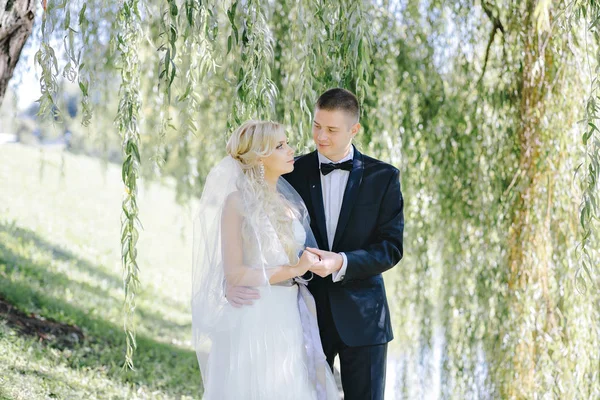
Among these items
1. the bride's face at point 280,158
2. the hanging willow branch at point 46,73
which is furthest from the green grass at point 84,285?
the hanging willow branch at point 46,73

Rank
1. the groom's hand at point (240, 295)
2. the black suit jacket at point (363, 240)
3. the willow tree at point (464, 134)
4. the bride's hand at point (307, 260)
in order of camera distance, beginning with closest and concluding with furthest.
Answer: the bride's hand at point (307, 260) < the groom's hand at point (240, 295) < the black suit jacket at point (363, 240) < the willow tree at point (464, 134)

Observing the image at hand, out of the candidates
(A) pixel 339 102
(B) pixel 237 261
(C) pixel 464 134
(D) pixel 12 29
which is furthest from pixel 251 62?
(C) pixel 464 134

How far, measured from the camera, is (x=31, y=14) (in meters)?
3.45

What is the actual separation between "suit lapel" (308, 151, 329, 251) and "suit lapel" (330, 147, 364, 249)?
0.15 feet

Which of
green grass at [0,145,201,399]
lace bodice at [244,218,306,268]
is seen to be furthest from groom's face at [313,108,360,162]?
green grass at [0,145,201,399]

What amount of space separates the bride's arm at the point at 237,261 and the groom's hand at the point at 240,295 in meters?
0.02

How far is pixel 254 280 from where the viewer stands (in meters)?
2.83

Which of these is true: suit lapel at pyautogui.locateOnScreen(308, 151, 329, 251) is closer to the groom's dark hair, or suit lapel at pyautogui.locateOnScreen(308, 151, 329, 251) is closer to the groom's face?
the groom's face

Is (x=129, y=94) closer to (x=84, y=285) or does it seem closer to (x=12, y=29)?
(x=12, y=29)

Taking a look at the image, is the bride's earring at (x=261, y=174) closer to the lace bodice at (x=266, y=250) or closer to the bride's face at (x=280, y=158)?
the bride's face at (x=280, y=158)

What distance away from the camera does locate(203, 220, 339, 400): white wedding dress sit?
285cm

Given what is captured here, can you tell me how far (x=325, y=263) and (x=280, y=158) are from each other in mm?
415

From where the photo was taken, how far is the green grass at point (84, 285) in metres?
5.00

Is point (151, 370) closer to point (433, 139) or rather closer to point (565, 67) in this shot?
point (433, 139)
